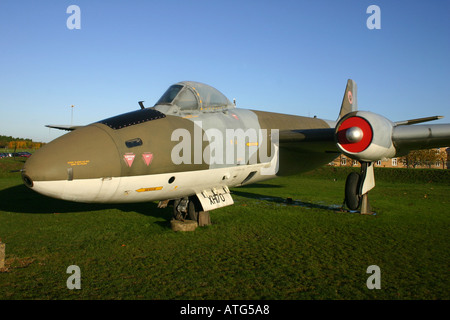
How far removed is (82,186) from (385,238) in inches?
294

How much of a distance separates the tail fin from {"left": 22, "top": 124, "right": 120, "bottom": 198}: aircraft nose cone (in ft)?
40.2

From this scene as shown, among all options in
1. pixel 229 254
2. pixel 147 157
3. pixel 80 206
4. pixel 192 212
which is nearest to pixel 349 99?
pixel 192 212

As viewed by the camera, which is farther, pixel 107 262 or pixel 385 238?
pixel 385 238

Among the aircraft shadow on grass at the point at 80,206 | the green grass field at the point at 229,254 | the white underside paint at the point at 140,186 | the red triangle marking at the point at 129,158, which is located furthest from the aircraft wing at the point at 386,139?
the aircraft shadow on grass at the point at 80,206

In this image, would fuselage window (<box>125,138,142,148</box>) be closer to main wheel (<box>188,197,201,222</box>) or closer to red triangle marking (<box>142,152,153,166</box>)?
red triangle marking (<box>142,152,153,166</box>)

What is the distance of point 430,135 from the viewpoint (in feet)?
25.2

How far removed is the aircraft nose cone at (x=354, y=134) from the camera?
23.5 ft

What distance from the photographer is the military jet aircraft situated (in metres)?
5.44

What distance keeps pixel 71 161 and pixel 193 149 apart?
2523 mm

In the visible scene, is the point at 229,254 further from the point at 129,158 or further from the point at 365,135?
the point at 365,135

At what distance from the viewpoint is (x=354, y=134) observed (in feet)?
23.5

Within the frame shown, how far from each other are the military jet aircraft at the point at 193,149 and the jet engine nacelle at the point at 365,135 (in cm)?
2

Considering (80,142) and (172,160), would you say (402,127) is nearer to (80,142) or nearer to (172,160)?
(172,160)
